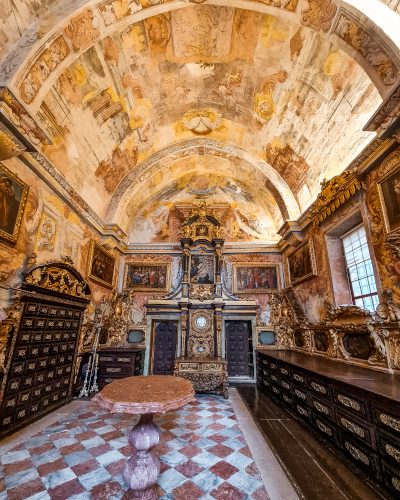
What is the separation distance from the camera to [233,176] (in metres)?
11.3

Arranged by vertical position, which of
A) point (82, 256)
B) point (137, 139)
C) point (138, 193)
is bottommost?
point (82, 256)

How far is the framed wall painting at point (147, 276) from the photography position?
403 inches

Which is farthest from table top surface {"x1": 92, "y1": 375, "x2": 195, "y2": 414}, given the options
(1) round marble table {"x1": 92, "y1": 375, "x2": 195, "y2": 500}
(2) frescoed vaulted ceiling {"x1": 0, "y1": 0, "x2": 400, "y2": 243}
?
(2) frescoed vaulted ceiling {"x1": 0, "y1": 0, "x2": 400, "y2": 243}

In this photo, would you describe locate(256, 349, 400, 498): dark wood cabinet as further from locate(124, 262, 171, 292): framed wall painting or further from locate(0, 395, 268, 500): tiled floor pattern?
locate(124, 262, 171, 292): framed wall painting

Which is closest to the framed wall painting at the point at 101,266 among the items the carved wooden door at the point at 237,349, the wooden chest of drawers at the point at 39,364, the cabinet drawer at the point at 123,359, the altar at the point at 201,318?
the wooden chest of drawers at the point at 39,364

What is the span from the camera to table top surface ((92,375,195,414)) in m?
2.73

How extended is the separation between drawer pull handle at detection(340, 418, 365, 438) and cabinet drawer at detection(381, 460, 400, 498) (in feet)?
1.23

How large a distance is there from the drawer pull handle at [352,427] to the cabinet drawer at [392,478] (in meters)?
0.37

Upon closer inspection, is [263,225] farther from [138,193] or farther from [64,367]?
[64,367]

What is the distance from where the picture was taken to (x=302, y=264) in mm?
8289

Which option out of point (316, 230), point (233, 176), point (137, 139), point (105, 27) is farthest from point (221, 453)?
point (233, 176)

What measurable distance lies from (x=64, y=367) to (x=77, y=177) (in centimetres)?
552

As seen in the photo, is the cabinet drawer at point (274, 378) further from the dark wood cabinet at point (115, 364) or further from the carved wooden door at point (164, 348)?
the dark wood cabinet at point (115, 364)

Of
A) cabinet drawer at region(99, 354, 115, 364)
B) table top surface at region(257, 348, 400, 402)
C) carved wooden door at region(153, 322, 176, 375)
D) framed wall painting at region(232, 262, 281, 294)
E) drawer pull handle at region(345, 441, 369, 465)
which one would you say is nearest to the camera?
table top surface at region(257, 348, 400, 402)
